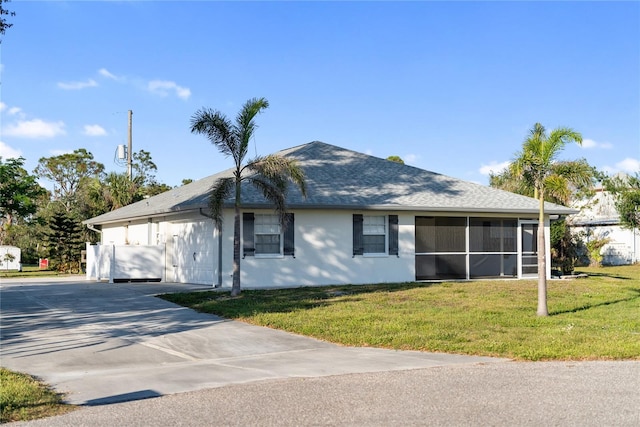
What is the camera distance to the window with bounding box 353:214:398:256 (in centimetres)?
2277

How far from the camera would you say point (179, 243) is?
24.2 meters

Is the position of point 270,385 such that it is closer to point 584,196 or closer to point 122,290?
point 122,290

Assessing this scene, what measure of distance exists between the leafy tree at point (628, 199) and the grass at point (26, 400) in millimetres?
34287

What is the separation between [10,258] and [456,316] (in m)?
34.5

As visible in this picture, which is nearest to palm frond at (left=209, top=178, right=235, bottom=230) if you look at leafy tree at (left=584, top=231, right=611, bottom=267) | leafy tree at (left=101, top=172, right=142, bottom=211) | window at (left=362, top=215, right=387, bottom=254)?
window at (left=362, top=215, right=387, bottom=254)

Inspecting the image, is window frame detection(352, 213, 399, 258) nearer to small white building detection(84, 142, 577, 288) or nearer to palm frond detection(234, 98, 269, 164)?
small white building detection(84, 142, 577, 288)

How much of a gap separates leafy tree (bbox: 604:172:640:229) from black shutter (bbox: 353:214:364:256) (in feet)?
65.7

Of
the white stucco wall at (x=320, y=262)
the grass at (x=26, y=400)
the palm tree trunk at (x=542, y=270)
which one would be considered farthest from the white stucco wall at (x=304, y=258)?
the grass at (x=26, y=400)

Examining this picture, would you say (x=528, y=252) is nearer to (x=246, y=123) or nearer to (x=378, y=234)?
(x=378, y=234)

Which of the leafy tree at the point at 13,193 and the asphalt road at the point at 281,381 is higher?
the leafy tree at the point at 13,193

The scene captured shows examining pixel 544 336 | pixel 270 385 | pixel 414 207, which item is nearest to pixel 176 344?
pixel 270 385

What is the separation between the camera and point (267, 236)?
21547 mm

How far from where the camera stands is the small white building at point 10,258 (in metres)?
40.6

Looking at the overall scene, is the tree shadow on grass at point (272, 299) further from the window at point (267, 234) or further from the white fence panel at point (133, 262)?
the white fence panel at point (133, 262)
